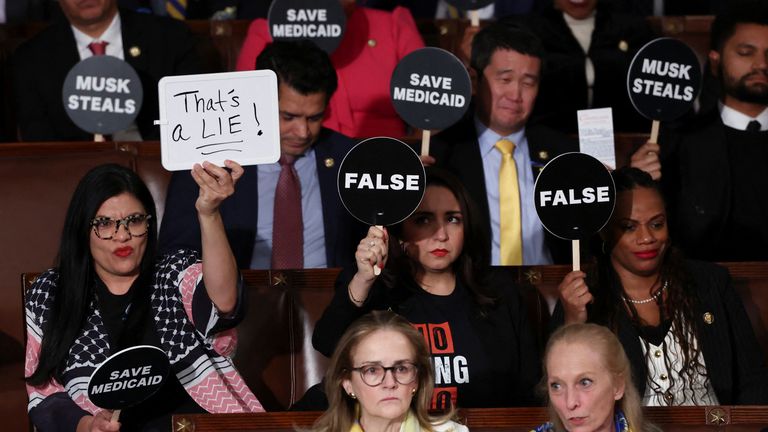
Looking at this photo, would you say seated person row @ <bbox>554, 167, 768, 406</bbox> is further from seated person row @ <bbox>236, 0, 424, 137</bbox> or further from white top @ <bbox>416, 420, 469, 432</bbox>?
seated person row @ <bbox>236, 0, 424, 137</bbox>

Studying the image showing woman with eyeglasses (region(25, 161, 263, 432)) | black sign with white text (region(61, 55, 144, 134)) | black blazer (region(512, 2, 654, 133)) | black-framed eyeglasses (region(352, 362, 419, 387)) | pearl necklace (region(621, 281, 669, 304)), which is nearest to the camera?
black-framed eyeglasses (region(352, 362, 419, 387))

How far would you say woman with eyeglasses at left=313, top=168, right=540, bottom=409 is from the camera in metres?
3.55

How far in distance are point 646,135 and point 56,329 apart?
84.1 inches

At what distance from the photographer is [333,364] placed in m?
3.12

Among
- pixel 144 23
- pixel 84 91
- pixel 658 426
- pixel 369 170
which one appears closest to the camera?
pixel 658 426

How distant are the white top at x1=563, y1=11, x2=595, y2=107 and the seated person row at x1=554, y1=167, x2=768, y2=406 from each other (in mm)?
1320

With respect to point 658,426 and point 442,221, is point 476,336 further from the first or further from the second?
point 658,426

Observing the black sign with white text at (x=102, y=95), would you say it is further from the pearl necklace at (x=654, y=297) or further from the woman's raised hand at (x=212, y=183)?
the pearl necklace at (x=654, y=297)

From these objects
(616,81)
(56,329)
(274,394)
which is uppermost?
(616,81)

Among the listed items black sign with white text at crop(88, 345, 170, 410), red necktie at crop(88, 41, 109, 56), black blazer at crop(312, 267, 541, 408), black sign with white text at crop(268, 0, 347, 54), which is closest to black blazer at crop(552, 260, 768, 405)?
black blazer at crop(312, 267, 541, 408)

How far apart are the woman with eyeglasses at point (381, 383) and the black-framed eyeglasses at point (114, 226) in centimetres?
72

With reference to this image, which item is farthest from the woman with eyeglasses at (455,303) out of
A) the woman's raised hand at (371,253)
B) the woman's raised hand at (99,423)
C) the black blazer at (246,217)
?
the woman's raised hand at (99,423)

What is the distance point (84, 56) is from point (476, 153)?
5.17 ft

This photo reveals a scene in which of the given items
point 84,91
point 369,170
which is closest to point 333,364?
point 369,170
